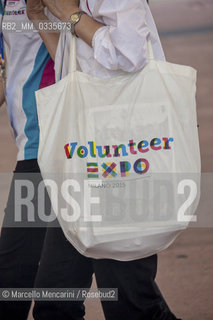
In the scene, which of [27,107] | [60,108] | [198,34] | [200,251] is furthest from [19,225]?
[198,34]

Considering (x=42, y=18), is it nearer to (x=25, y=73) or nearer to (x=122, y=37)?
(x=25, y=73)

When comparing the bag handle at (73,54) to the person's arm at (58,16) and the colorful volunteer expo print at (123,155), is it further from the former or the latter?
the colorful volunteer expo print at (123,155)

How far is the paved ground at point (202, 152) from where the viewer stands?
3410 mm

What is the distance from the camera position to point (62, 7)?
231 centimetres

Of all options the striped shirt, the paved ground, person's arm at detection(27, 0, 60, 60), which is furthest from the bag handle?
the paved ground

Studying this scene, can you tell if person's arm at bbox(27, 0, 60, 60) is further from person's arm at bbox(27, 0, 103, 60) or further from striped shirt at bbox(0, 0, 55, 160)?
striped shirt at bbox(0, 0, 55, 160)

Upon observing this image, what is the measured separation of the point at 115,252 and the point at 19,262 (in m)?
0.63

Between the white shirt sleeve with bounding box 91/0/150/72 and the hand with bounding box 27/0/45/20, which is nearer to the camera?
the white shirt sleeve with bounding box 91/0/150/72

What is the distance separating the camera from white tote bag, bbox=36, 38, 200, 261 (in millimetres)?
2148

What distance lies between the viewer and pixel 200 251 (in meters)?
3.95

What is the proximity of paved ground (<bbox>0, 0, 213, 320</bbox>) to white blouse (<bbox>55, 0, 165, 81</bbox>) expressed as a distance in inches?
58.8

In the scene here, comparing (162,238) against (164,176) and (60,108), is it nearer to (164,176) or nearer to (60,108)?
(164,176)

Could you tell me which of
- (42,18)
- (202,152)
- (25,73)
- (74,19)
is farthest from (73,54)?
(202,152)

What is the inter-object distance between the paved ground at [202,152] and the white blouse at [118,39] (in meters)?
1.49
